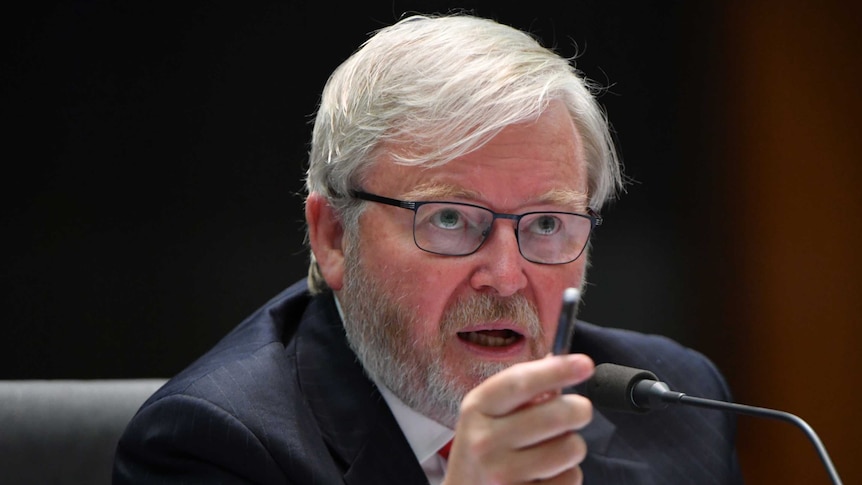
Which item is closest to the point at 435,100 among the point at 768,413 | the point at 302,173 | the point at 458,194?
the point at 458,194

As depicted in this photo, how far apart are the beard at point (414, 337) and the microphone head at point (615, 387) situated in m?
0.36

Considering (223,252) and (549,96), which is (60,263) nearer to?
(223,252)

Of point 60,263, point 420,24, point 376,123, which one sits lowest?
point 60,263

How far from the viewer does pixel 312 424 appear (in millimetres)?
1817

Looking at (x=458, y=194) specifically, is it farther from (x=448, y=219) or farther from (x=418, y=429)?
(x=418, y=429)

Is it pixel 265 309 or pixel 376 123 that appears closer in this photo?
pixel 376 123

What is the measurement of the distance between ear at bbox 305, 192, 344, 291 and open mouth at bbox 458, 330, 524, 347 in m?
0.31

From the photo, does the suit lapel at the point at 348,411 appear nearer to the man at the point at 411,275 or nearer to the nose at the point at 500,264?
the man at the point at 411,275

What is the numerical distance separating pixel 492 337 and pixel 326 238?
42 centimetres

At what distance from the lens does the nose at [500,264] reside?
176 centimetres

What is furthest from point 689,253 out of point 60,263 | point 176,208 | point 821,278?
point 60,263

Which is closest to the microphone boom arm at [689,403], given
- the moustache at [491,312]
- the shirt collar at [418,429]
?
the moustache at [491,312]

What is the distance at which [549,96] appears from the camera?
1.94 m

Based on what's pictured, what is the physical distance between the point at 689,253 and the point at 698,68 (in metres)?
0.61
